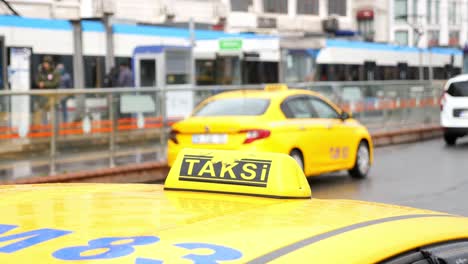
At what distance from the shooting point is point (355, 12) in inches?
3147

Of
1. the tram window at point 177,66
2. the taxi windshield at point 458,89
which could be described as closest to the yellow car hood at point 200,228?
the taxi windshield at point 458,89

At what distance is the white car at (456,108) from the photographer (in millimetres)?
19953

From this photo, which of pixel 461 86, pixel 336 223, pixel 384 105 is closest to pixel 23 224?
pixel 336 223

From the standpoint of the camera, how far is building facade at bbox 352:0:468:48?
79.2 m

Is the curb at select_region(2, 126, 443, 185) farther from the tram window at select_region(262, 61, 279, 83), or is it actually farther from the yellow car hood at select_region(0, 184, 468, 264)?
the tram window at select_region(262, 61, 279, 83)

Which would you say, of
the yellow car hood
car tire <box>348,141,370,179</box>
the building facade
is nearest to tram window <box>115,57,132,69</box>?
car tire <box>348,141,370,179</box>

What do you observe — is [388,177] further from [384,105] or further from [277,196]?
[277,196]

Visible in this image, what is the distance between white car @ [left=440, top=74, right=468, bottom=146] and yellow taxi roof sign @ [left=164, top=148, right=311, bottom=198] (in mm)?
17552

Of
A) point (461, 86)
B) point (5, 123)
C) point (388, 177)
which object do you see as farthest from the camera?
point (461, 86)

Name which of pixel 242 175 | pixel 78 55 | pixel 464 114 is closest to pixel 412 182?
pixel 464 114

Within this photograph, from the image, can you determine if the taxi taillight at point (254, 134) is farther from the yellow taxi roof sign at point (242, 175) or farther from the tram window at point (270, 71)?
the tram window at point (270, 71)

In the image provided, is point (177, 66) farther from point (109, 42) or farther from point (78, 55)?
point (78, 55)

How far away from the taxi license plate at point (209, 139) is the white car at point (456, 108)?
9010 mm

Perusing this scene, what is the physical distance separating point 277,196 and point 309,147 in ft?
33.5
